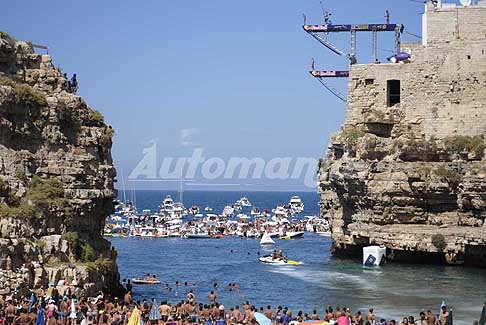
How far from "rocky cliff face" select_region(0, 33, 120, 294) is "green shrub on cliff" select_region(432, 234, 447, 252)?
20908mm

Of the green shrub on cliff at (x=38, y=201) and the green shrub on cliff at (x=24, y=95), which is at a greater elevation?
the green shrub on cliff at (x=24, y=95)

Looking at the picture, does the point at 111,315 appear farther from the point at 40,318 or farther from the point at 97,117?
the point at 97,117

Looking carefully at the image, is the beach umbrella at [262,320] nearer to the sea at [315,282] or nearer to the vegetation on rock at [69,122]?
the sea at [315,282]

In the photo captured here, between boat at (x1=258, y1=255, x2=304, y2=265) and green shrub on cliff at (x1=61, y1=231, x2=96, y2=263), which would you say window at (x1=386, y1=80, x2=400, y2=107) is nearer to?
boat at (x1=258, y1=255, x2=304, y2=265)

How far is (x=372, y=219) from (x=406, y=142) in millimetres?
5205

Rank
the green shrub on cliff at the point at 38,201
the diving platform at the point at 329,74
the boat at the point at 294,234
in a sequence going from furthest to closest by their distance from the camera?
the boat at the point at 294,234, the diving platform at the point at 329,74, the green shrub on cliff at the point at 38,201

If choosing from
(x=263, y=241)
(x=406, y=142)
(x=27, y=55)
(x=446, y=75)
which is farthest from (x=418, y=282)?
(x=263, y=241)

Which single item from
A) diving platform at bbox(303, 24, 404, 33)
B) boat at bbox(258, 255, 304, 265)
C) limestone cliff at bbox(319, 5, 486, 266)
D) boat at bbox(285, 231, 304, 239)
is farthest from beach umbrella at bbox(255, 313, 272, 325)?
boat at bbox(285, 231, 304, 239)

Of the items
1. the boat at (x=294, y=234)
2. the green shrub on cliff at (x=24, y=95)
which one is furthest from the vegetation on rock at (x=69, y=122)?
the boat at (x=294, y=234)

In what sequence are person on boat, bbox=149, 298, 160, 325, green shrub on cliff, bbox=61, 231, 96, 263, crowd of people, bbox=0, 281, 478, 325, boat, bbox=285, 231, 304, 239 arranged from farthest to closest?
boat, bbox=285, 231, 304, 239 → green shrub on cliff, bbox=61, 231, 96, 263 → person on boat, bbox=149, 298, 160, 325 → crowd of people, bbox=0, 281, 478, 325

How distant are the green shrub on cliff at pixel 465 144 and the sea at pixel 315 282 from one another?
6904 millimetres

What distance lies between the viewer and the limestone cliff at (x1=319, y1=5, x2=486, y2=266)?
46156mm

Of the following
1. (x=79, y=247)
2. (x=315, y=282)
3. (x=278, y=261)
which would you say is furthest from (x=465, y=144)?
(x=79, y=247)

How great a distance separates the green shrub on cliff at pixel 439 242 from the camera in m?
45.8
